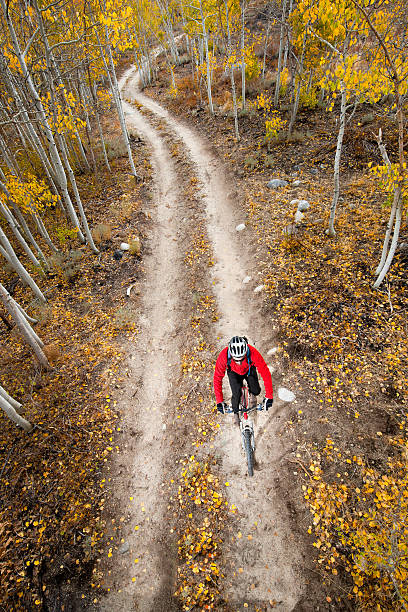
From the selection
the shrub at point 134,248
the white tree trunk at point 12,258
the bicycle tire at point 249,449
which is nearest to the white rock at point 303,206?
the shrub at point 134,248

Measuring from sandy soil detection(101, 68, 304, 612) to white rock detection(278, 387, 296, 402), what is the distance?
168mm

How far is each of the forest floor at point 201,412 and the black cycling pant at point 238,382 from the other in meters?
1.37

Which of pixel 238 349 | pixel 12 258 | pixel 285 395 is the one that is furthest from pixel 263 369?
pixel 12 258

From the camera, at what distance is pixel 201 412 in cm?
746

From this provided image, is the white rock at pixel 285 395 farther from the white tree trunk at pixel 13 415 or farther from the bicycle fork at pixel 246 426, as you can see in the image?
the white tree trunk at pixel 13 415

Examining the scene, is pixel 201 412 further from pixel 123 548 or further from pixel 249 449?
pixel 123 548

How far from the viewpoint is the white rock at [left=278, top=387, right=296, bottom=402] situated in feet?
23.2

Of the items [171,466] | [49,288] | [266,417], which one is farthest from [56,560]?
[49,288]

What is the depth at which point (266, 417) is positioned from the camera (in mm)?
6961

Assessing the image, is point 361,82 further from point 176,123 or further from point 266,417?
point 176,123

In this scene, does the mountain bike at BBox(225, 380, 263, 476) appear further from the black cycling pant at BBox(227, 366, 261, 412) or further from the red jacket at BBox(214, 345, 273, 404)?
the red jacket at BBox(214, 345, 273, 404)

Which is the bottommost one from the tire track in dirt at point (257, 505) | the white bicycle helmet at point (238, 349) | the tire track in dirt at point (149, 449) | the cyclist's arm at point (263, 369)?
the tire track in dirt at point (149, 449)

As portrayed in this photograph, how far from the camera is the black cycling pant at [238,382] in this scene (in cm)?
591

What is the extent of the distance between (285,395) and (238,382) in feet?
6.52
